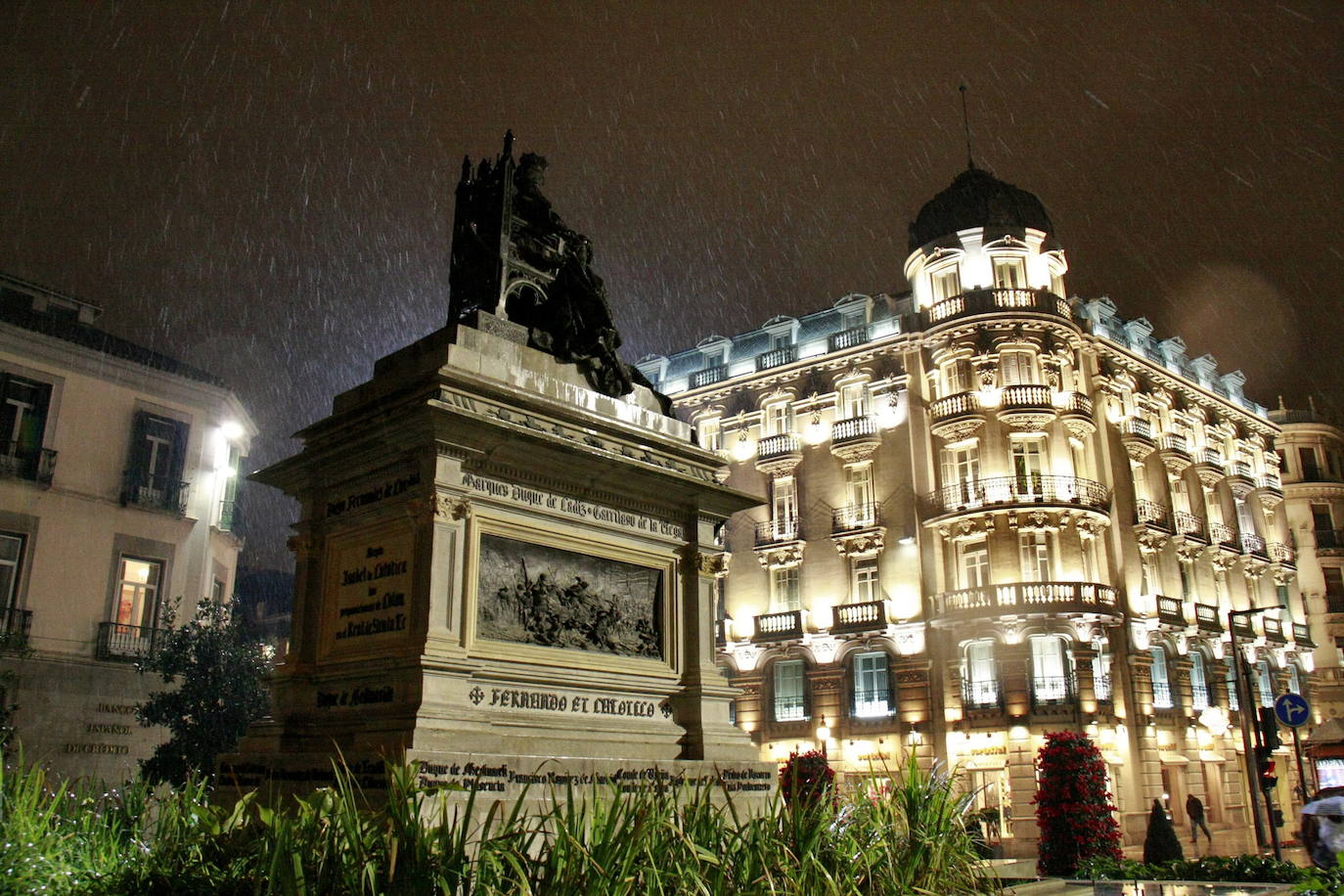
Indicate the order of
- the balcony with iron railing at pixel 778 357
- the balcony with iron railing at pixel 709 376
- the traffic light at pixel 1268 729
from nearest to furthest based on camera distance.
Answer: the traffic light at pixel 1268 729, the balcony with iron railing at pixel 778 357, the balcony with iron railing at pixel 709 376

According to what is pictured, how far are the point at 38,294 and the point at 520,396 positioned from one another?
84.4 ft

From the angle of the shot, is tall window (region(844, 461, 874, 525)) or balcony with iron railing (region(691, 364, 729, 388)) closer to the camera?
tall window (region(844, 461, 874, 525))

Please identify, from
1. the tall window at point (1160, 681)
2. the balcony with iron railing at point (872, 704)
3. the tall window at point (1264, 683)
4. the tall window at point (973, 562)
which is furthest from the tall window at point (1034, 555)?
the tall window at point (1264, 683)

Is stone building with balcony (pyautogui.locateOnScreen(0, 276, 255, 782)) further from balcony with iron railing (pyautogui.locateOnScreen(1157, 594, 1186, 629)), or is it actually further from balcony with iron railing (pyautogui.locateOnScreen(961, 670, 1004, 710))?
balcony with iron railing (pyautogui.locateOnScreen(1157, 594, 1186, 629))

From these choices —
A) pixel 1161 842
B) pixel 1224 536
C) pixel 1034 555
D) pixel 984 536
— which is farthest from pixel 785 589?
pixel 1161 842

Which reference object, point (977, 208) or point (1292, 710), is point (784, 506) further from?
point (1292, 710)

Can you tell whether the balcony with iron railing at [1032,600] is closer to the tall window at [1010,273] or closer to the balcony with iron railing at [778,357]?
the tall window at [1010,273]

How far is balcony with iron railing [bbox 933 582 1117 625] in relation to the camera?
39.8m

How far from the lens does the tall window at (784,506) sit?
48031 millimetres

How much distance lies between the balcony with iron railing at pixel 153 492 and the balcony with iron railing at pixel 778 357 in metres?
28.7

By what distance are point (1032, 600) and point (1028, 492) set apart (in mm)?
4301

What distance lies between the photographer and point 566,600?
36.8 feet

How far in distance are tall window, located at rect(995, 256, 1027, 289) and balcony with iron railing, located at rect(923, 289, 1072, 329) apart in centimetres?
105

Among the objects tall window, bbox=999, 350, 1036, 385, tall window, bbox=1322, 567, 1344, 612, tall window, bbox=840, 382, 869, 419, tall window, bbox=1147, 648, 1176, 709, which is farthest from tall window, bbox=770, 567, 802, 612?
tall window, bbox=1322, 567, 1344, 612
